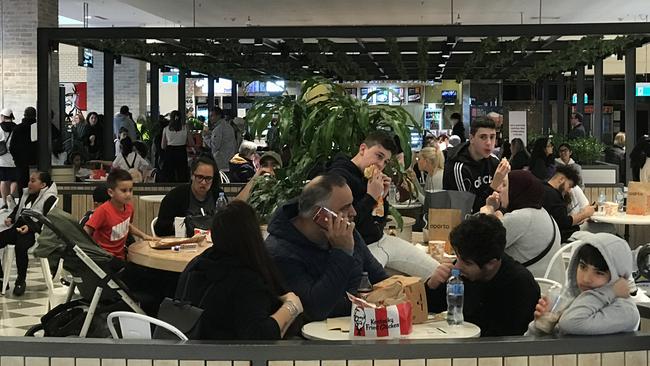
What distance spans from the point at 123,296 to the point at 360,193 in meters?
1.80

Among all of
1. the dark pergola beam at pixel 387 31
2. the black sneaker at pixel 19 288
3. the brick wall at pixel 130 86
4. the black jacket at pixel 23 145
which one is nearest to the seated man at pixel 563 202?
the dark pergola beam at pixel 387 31

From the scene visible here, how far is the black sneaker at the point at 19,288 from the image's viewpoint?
9.38m

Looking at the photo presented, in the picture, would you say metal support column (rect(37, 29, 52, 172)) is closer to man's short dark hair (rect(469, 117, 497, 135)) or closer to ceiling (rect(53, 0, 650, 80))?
ceiling (rect(53, 0, 650, 80))

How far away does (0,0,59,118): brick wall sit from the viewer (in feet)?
46.2

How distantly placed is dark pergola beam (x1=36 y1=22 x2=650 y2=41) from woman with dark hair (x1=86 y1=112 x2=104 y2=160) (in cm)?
665

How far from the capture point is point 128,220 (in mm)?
7152

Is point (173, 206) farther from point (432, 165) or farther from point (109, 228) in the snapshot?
point (432, 165)

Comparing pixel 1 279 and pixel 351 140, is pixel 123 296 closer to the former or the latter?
pixel 351 140

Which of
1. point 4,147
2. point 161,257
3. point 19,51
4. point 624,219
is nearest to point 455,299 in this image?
point 161,257

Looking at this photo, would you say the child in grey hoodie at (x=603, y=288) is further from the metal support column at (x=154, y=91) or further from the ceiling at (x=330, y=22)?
the metal support column at (x=154, y=91)

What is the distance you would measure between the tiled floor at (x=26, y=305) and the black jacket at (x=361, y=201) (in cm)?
340

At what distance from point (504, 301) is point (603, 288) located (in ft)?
2.29

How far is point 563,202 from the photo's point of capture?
26.2 feet

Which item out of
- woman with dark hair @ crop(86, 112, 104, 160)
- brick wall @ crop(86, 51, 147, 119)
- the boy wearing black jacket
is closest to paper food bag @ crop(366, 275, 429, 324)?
the boy wearing black jacket
